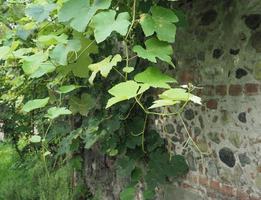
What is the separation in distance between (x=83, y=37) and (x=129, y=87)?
55 centimetres

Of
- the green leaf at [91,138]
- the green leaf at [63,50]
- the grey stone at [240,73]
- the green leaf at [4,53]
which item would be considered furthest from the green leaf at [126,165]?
the green leaf at [63,50]

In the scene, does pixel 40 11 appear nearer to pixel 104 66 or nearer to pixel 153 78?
pixel 104 66

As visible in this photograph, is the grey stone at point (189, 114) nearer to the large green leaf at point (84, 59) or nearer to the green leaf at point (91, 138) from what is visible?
the green leaf at point (91, 138)

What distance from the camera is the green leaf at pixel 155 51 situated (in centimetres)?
208

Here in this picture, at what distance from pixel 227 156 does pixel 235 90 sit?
471 millimetres

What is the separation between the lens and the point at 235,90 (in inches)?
113

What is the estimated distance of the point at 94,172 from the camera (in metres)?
4.96

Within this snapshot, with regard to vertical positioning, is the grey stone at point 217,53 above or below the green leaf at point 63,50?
below

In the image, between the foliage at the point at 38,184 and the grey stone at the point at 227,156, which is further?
the foliage at the point at 38,184

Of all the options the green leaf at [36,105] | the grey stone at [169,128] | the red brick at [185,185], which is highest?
the green leaf at [36,105]

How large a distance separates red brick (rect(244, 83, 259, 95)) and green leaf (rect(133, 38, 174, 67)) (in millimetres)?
840

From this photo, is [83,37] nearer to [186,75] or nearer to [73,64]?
[73,64]

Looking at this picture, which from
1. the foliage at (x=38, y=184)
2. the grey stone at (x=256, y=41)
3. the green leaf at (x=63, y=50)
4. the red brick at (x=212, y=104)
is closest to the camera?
the green leaf at (x=63, y=50)

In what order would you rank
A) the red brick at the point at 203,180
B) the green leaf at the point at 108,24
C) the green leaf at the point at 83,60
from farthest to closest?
the red brick at the point at 203,180 → the green leaf at the point at 83,60 → the green leaf at the point at 108,24
